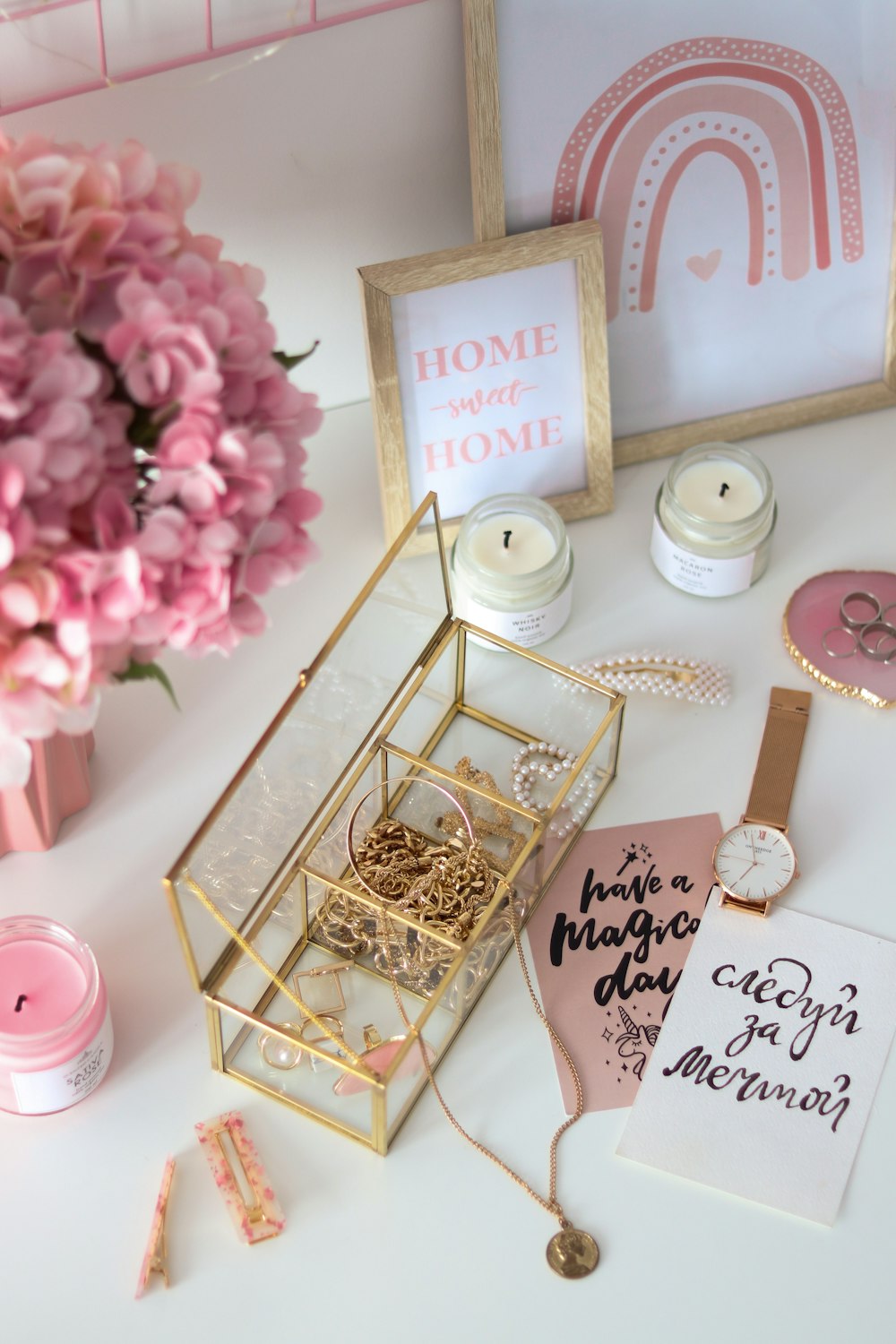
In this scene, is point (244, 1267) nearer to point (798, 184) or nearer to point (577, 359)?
point (577, 359)

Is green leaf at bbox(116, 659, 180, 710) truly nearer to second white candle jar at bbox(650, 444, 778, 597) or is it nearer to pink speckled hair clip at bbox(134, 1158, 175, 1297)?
pink speckled hair clip at bbox(134, 1158, 175, 1297)

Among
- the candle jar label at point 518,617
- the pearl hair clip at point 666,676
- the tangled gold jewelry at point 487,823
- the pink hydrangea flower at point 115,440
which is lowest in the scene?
the tangled gold jewelry at point 487,823

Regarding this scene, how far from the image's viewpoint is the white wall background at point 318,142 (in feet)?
3.02

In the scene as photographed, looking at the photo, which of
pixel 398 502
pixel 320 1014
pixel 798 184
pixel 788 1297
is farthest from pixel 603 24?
pixel 788 1297

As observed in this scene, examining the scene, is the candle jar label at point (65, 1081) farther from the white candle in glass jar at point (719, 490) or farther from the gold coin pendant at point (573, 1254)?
the white candle in glass jar at point (719, 490)

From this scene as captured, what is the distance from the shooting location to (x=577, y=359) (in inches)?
41.3

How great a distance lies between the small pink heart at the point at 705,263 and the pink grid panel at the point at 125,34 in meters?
0.28

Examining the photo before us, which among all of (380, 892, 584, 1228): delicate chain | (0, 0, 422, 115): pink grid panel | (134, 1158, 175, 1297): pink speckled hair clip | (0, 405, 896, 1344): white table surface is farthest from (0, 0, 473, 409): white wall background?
(134, 1158, 175, 1297): pink speckled hair clip

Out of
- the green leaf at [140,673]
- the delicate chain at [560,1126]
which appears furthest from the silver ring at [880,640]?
the green leaf at [140,673]

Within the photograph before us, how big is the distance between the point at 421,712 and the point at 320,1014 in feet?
0.72

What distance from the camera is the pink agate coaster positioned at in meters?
1.02

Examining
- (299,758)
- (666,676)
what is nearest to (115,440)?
(299,758)

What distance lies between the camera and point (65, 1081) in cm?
83

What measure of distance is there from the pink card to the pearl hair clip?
0.10 meters
